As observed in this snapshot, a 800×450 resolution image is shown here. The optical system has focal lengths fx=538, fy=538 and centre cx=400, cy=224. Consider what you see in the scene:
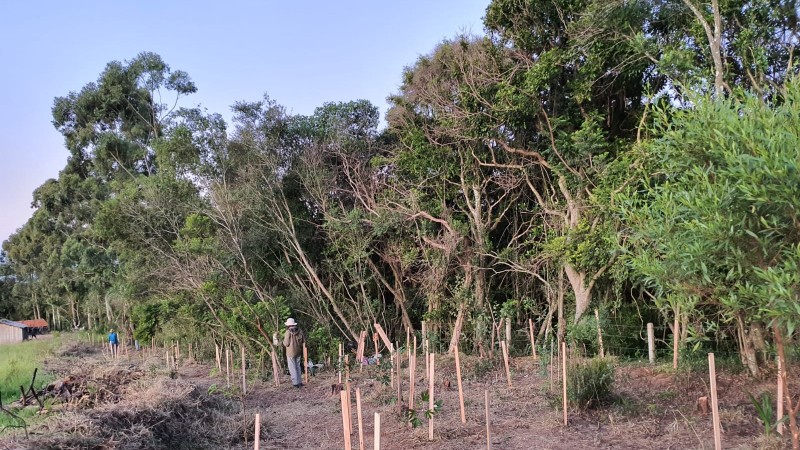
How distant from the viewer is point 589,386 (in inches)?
253

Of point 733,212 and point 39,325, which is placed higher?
point 733,212

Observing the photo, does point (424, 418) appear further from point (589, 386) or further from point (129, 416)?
point (129, 416)

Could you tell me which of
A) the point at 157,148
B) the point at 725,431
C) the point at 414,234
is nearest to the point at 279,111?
the point at 157,148

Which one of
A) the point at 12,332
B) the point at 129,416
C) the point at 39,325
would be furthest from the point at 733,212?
the point at 39,325

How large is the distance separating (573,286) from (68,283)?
29924mm

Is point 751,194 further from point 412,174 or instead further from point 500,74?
point 412,174

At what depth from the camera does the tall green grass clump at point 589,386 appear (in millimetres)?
6426

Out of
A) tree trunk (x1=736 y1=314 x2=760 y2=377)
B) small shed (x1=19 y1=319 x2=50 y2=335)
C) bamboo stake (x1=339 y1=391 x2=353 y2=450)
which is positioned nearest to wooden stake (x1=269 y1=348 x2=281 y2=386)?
bamboo stake (x1=339 y1=391 x2=353 y2=450)

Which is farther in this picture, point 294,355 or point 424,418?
point 294,355

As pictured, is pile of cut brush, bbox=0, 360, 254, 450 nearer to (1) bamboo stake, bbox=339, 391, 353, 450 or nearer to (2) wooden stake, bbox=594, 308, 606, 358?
(1) bamboo stake, bbox=339, 391, 353, 450

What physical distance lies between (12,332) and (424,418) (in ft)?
125

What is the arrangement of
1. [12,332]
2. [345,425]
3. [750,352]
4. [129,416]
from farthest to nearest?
[12,332]
[750,352]
[129,416]
[345,425]

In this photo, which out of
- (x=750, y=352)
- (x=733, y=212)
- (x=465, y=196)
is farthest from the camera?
(x=465, y=196)

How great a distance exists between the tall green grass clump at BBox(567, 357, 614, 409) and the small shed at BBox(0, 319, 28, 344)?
37766 mm
